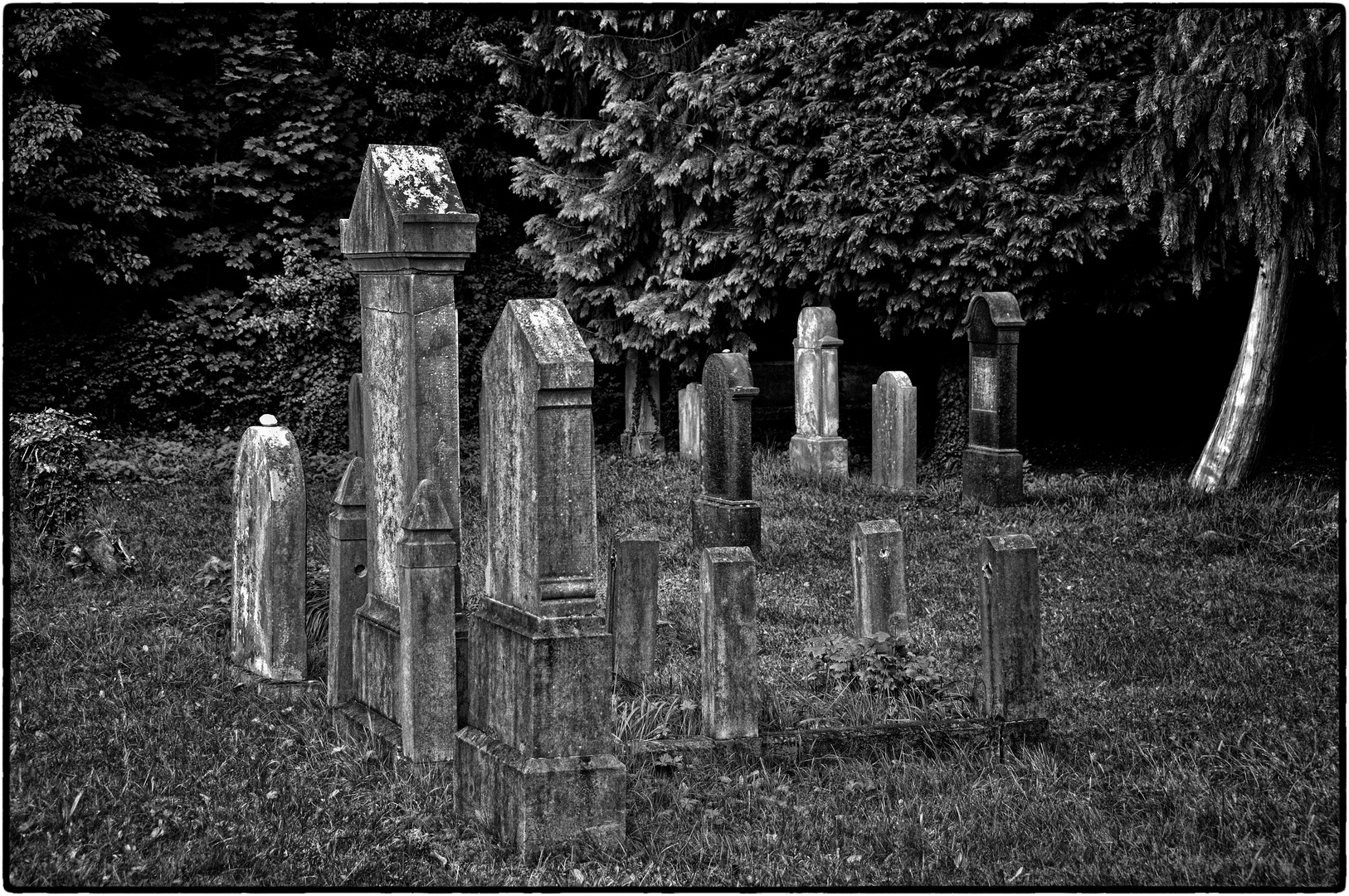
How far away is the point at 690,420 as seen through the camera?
1680 cm

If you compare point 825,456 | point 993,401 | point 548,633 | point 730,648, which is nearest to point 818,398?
point 825,456

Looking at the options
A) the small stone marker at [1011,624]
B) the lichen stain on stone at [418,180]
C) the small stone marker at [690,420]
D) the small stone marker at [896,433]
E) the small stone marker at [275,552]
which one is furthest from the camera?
the small stone marker at [690,420]

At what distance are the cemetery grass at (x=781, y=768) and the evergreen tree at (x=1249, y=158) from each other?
12.8 ft

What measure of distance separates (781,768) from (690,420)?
11.3 metres

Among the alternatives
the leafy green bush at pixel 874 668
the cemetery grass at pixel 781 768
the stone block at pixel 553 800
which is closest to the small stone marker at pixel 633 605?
the cemetery grass at pixel 781 768

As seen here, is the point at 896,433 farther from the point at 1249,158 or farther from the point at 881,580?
the point at 881,580

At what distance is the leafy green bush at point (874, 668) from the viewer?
21.1 ft

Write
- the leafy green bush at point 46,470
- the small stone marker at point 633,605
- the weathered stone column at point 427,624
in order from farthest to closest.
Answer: the leafy green bush at point 46,470
the small stone marker at point 633,605
the weathered stone column at point 427,624

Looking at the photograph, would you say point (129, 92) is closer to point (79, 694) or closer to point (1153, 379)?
point (79, 694)

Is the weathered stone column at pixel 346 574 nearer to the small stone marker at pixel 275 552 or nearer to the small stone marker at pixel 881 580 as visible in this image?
the small stone marker at pixel 275 552

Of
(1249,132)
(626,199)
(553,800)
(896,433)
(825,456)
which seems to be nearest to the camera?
(553,800)

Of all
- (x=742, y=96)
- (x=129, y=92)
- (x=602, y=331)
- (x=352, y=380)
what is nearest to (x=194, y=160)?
(x=129, y=92)

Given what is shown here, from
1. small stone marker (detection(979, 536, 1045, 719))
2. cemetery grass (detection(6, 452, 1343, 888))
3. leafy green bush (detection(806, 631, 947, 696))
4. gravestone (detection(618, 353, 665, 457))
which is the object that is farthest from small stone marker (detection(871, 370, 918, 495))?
small stone marker (detection(979, 536, 1045, 719))

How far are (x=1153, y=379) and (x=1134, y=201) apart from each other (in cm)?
773
